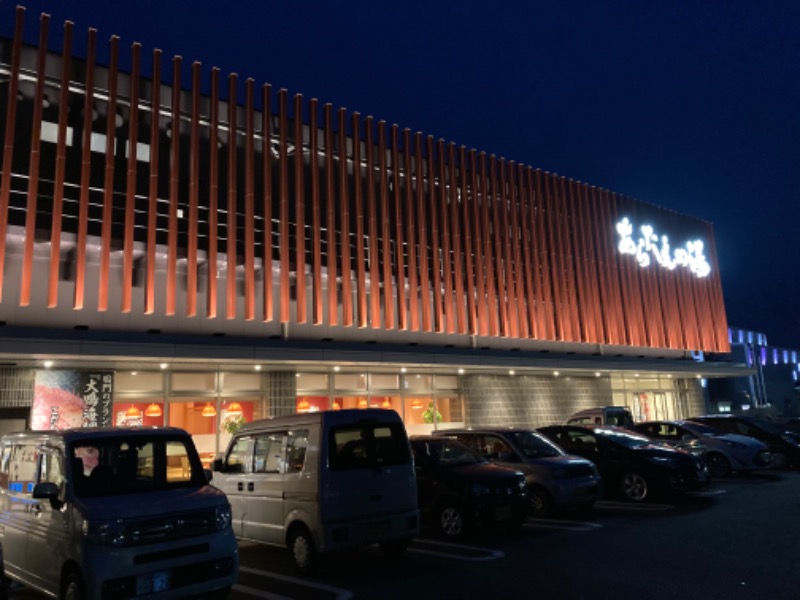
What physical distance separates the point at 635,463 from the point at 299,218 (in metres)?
11.8

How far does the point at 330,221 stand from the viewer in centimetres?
1911

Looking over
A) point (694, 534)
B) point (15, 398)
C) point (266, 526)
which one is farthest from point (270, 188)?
point (694, 534)

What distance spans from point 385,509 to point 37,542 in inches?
156

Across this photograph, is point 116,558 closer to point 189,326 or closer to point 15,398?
point 15,398

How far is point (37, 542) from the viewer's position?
6.23 meters

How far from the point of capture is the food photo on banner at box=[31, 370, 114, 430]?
43.7ft

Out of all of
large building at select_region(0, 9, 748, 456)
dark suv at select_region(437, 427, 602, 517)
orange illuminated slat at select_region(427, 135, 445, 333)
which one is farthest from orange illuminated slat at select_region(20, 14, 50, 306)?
orange illuminated slat at select_region(427, 135, 445, 333)

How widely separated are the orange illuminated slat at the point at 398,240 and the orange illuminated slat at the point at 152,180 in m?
7.95

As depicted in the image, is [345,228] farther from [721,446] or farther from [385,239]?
→ [721,446]

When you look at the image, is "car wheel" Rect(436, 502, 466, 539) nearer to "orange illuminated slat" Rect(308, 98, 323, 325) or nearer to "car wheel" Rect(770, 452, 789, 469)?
"orange illuminated slat" Rect(308, 98, 323, 325)

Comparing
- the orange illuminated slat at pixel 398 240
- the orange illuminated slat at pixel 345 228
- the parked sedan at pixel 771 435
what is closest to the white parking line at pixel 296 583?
the orange illuminated slat at pixel 345 228

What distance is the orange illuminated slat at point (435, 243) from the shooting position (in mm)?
21031

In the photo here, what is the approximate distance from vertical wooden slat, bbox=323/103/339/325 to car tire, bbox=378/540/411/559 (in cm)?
1065

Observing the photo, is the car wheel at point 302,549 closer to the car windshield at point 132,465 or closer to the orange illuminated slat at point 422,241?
the car windshield at point 132,465
